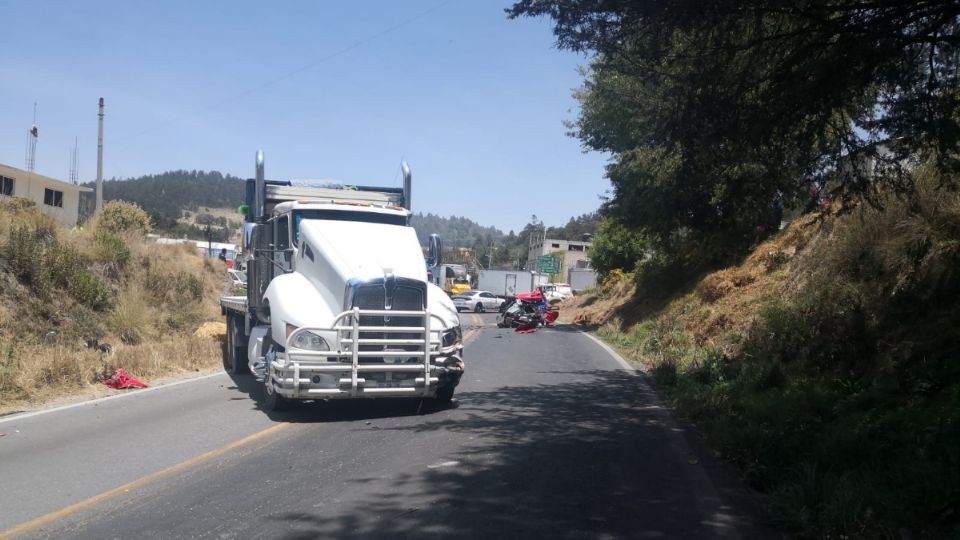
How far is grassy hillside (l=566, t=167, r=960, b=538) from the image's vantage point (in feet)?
18.3

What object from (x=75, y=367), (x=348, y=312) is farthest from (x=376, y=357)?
(x=75, y=367)

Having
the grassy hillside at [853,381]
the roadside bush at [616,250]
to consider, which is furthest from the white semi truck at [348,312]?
the roadside bush at [616,250]

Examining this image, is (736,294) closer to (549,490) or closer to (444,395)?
(444,395)

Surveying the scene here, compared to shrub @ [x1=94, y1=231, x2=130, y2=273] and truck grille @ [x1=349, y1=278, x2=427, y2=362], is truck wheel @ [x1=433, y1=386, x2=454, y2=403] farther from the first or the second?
shrub @ [x1=94, y1=231, x2=130, y2=273]

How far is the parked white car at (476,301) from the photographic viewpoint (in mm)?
49250

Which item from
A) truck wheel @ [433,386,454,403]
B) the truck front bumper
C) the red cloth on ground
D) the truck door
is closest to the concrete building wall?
the red cloth on ground

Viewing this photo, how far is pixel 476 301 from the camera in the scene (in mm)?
49469

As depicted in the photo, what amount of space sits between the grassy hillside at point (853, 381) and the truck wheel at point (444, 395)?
10.9 ft

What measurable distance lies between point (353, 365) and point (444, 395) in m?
1.78

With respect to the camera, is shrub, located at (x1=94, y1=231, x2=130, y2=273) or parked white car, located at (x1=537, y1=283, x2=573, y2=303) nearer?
shrub, located at (x1=94, y1=231, x2=130, y2=273)

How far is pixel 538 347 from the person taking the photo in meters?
22.4

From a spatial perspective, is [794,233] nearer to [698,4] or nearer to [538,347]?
[538,347]

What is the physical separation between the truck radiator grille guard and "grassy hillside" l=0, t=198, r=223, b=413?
4.00 meters

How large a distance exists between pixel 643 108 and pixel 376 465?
6.58 m
